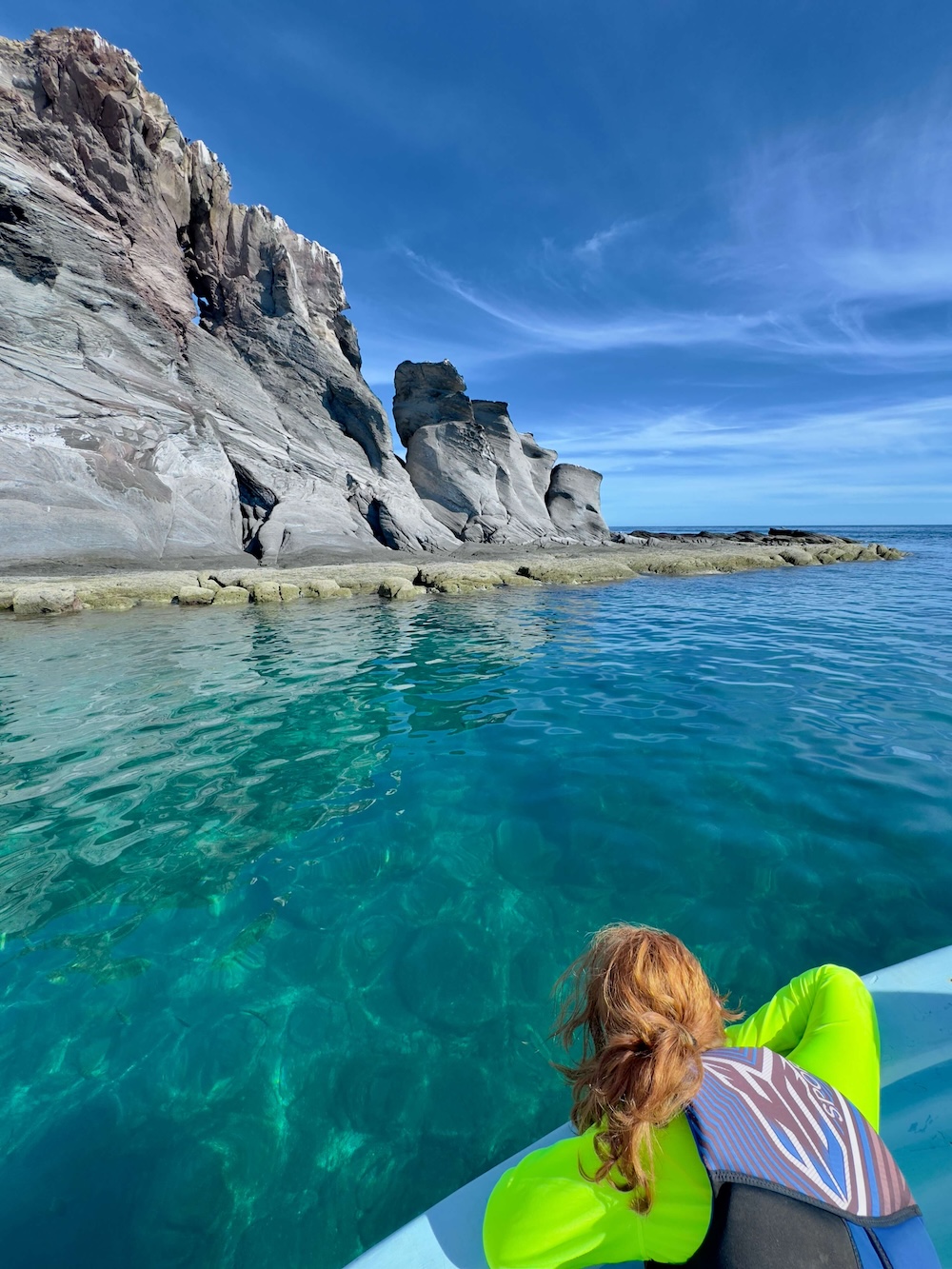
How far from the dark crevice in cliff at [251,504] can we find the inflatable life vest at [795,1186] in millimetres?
26951

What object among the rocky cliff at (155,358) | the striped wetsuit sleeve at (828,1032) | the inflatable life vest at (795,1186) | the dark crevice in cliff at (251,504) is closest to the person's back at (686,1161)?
the inflatable life vest at (795,1186)

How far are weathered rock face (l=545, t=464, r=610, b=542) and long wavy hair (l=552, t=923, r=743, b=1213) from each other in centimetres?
4571

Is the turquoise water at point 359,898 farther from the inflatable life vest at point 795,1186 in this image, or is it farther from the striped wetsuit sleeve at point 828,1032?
the inflatable life vest at point 795,1186

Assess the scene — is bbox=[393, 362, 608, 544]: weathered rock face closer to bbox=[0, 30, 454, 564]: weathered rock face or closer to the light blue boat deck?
bbox=[0, 30, 454, 564]: weathered rock face

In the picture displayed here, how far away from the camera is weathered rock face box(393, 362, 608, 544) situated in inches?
1517

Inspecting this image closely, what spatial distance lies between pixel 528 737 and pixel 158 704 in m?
5.24

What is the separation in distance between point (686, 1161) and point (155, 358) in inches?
1247

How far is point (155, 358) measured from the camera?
25344 mm

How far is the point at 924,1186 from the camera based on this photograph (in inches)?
73.7

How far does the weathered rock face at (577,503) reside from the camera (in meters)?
46.8

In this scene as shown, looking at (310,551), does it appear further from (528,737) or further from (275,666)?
(528,737)

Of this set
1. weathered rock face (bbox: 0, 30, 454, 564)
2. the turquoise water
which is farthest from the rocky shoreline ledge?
the turquoise water

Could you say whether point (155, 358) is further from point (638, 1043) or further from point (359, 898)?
point (638, 1043)

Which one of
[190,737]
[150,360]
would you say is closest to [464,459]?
[150,360]
